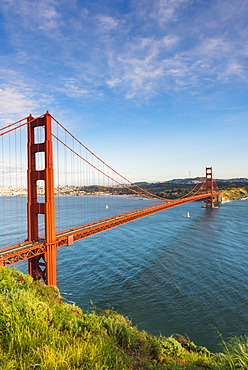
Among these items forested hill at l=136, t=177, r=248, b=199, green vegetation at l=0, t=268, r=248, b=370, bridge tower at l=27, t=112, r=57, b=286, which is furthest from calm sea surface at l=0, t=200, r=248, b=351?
forested hill at l=136, t=177, r=248, b=199

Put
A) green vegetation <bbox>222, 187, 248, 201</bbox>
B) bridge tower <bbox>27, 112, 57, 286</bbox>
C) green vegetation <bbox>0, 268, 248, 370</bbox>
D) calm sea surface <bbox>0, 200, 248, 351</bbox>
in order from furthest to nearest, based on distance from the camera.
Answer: green vegetation <bbox>222, 187, 248, 201</bbox> → bridge tower <bbox>27, 112, 57, 286</bbox> → calm sea surface <bbox>0, 200, 248, 351</bbox> → green vegetation <bbox>0, 268, 248, 370</bbox>

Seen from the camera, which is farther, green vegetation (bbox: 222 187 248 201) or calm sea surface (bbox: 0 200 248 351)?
green vegetation (bbox: 222 187 248 201)

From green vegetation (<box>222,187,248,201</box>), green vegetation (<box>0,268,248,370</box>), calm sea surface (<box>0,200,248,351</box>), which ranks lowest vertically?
calm sea surface (<box>0,200,248,351</box>)

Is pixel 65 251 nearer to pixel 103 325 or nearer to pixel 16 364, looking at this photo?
pixel 103 325

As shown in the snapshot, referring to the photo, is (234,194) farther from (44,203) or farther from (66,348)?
(66,348)

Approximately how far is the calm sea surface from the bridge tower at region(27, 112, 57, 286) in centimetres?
251

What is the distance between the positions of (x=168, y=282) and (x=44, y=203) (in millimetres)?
10816

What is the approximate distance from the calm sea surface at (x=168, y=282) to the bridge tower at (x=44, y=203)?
2.51 meters

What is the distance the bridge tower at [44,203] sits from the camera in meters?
14.3

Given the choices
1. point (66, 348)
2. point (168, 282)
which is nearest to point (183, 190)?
point (168, 282)

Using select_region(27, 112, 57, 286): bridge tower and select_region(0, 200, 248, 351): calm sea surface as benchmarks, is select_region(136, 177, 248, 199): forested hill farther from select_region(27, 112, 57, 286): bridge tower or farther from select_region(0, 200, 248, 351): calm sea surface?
select_region(27, 112, 57, 286): bridge tower

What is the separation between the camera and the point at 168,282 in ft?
55.4

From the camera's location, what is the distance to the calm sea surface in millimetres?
12000

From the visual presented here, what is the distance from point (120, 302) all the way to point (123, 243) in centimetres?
1478
